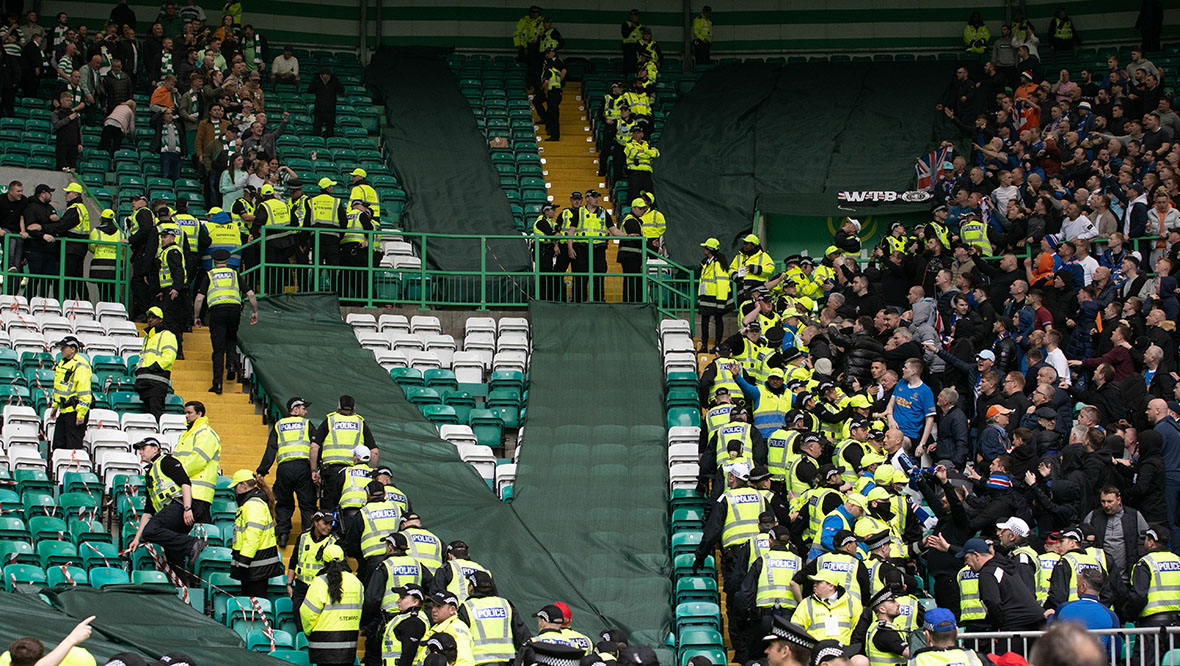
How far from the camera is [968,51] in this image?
3114 centimetres

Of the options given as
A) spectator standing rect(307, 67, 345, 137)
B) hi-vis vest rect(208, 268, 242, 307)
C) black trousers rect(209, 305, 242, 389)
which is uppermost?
spectator standing rect(307, 67, 345, 137)

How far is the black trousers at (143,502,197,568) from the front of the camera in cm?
1528

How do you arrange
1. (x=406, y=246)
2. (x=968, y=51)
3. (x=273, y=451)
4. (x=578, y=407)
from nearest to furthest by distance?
(x=273, y=451) → (x=578, y=407) → (x=406, y=246) → (x=968, y=51)

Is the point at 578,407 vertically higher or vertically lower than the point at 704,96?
lower

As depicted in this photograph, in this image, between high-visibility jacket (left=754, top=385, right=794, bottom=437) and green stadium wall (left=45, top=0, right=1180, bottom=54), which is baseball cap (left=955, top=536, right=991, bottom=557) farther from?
green stadium wall (left=45, top=0, right=1180, bottom=54)

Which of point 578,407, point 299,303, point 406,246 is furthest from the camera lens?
point 406,246

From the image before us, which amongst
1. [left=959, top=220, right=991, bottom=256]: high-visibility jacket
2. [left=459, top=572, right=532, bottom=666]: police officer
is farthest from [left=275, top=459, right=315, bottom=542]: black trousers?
[left=959, top=220, right=991, bottom=256]: high-visibility jacket

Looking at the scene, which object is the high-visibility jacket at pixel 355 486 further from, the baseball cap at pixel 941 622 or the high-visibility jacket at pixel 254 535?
the baseball cap at pixel 941 622

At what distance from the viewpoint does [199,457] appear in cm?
1591

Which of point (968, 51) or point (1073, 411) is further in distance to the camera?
point (968, 51)

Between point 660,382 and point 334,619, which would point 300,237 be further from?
point 334,619

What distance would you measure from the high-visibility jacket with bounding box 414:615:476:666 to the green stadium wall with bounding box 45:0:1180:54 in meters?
21.1

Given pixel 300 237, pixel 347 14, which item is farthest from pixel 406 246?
pixel 347 14

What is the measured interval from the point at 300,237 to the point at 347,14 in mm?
11086
